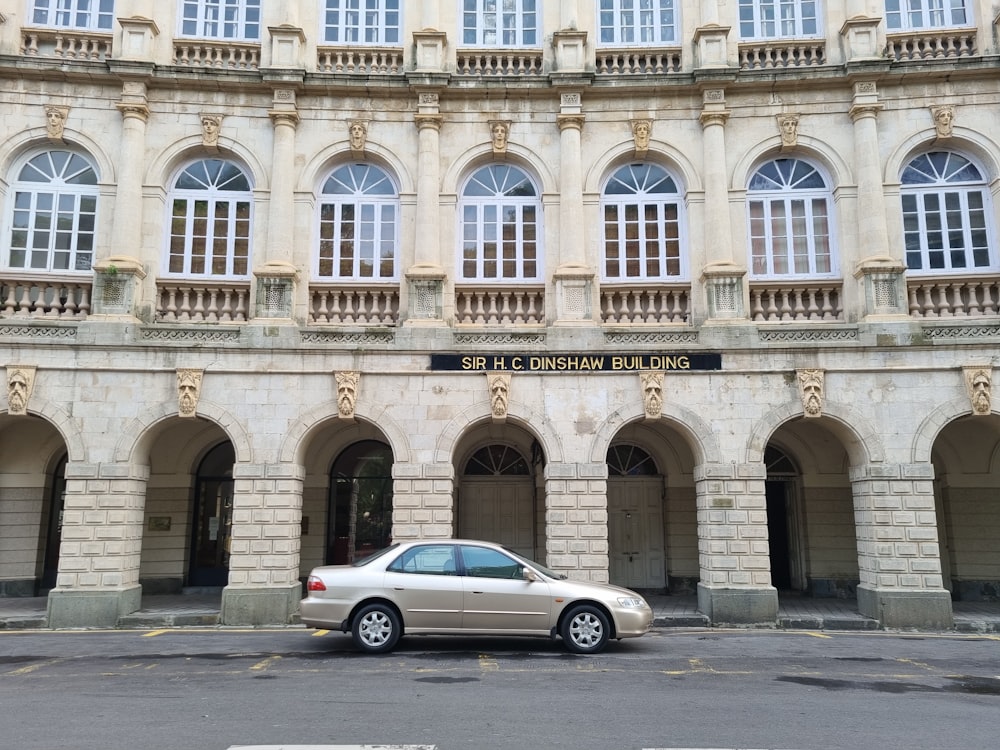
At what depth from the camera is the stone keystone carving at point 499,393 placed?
47.3 ft

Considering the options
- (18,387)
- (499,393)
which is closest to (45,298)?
(18,387)

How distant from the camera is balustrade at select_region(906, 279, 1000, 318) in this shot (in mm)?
14773

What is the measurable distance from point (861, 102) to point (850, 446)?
6.75 metres

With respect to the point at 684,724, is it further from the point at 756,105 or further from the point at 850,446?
the point at 756,105

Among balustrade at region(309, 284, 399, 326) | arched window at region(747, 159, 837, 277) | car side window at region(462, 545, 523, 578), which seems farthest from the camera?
arched window at region(747, 159, 837, 277)

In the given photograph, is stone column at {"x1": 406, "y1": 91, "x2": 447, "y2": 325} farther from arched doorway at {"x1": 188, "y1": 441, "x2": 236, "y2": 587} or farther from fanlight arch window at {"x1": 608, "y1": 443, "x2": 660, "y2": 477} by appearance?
arched doorway at {"x1": 188, "y1": 441, "x2": 236, "y2": 587}

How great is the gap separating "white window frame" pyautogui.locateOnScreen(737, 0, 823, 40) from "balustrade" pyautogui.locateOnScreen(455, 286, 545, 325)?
23.8 ft

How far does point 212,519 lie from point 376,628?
8.42m

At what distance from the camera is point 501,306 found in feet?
51.0

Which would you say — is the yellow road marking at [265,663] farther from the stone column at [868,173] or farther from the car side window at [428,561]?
the stone column at [868,173]

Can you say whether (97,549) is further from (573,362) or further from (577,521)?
(573,362)

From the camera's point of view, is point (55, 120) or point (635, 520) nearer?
point (55, 120)

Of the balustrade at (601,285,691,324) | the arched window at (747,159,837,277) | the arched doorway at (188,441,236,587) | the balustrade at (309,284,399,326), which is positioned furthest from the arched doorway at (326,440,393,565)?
the arched window at (747,159,837,277)

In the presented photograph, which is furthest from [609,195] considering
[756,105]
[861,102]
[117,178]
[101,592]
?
[101,592]
